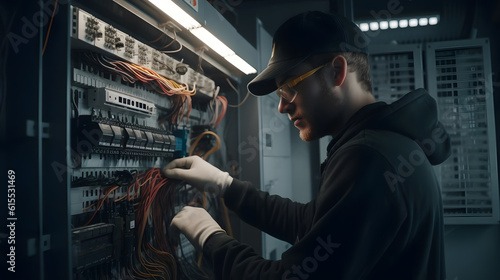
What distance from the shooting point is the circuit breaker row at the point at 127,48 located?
98 cm

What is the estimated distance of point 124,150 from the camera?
3.98ft

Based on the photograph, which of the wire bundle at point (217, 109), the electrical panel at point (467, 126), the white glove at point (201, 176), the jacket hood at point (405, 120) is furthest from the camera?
the electrical panel at point (467, 126)

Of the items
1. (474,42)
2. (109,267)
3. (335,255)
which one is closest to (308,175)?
(474,42)

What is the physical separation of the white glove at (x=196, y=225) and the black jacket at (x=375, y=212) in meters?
0.17

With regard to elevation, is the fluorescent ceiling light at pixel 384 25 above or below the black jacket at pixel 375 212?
above

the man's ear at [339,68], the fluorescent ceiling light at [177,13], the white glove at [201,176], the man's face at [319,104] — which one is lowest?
the white glove at [201,176]

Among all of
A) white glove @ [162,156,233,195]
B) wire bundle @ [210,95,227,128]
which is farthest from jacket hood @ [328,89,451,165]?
wire bundle @ [210,95,227,128]

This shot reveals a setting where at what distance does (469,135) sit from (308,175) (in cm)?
114

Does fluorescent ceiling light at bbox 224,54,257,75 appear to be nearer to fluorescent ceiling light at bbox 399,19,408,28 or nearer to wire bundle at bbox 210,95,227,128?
wire bundle at bbox 210,95,227,128

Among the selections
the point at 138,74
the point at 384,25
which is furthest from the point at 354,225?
the point at 384,25

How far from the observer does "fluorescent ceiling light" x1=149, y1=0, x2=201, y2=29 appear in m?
1.08

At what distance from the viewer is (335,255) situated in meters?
0.79

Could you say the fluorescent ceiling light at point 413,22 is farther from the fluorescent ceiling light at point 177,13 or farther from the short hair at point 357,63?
the fluorescent ceiling light at point 177,13

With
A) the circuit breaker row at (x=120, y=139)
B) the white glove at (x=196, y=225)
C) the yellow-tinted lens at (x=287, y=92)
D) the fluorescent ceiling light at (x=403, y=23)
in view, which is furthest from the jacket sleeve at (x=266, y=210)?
the fluorescent ceiling light at (x=403, y=23)
